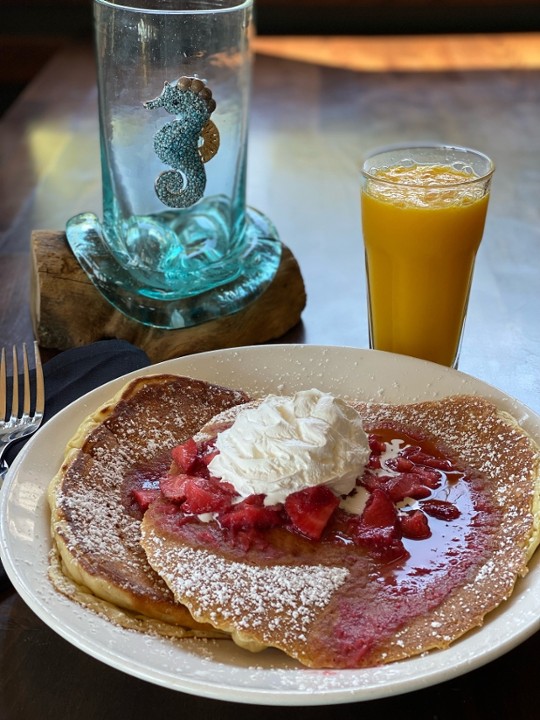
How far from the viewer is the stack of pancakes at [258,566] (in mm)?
964

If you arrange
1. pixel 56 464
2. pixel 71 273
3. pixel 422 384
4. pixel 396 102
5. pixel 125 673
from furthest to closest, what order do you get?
pixel 396 102 → pixel 71 273 → pixel 422 384 → pixel 56 464 → pixel 125 673

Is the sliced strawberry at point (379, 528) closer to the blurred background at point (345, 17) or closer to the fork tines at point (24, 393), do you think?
the fork tines at point (24, 393)

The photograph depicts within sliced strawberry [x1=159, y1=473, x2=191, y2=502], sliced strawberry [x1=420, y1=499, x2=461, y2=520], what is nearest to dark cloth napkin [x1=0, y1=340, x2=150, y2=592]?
sliced strawberry [x1=159, y1=473, x2=191, y2=502]

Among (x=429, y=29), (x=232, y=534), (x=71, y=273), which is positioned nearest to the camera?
(x=232, y=534)

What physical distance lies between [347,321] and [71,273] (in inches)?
22.3

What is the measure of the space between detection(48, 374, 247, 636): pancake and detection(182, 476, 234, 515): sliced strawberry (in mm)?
77

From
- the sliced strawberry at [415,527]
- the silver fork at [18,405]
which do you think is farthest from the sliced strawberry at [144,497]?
the sliced strawberry at [415,527]

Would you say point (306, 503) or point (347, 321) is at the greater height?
point (306, 503)

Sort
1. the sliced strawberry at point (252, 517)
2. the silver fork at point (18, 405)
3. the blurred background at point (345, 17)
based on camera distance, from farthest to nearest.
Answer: the blurred background at point (345, 17) < the silver fork at point (18, 405) < the sliced strawberry at point (252, 517)

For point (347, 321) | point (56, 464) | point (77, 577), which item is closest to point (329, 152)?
point (347, 321)

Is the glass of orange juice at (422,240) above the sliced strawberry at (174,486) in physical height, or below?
above

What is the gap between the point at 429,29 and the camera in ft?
13.7

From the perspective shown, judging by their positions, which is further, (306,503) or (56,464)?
(56,464)

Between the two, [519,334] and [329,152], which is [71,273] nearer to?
[519,334]
